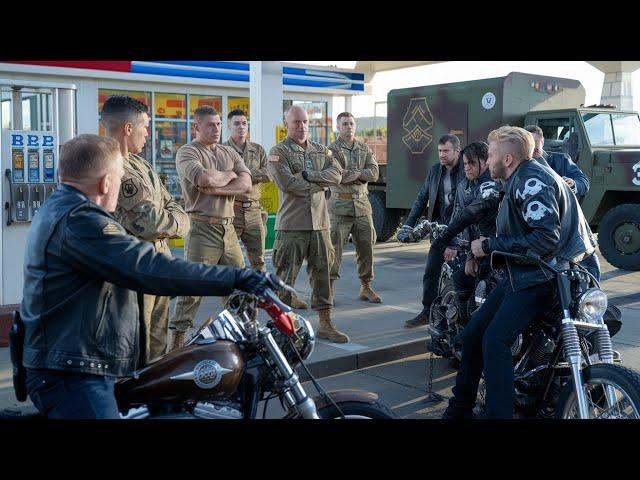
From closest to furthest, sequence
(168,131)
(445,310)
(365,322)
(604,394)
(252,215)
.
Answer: (604,394), (445,310), (365,322), (252,215), (168,131)

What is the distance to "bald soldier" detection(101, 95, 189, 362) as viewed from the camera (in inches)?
167

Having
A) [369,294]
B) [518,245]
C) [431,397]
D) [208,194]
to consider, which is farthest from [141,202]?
[369,294]

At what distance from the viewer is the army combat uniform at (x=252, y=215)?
24.4ft

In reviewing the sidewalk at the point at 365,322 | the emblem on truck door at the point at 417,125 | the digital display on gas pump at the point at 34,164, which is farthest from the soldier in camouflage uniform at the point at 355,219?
the emblem on truck door at the point at 417,125

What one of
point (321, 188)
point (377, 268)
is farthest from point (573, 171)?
point (377, 268)

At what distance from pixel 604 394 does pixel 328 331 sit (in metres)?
3.06

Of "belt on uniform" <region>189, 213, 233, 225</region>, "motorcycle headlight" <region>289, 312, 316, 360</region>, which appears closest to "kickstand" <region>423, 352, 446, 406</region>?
"belt on uniform" <region>189, 213, 233, 225</region>

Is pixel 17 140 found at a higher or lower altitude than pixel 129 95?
lower

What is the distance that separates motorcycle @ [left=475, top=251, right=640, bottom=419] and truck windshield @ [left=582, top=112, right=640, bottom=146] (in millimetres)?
7075

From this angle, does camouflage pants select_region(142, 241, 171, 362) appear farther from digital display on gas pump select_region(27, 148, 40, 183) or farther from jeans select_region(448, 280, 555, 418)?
digital display on gas pump select_region(27, 148, 40, 183)

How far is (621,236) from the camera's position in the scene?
408 inches

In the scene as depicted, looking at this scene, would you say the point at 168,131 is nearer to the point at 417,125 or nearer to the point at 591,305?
the point at 417,125

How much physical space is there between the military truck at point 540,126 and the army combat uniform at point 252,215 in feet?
16.4
